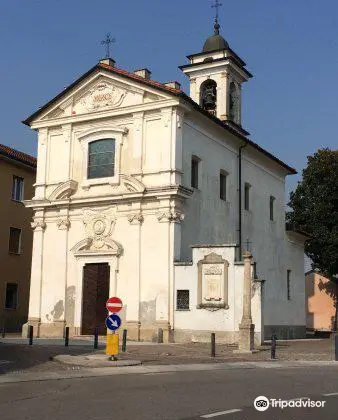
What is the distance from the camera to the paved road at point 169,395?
29.3ft

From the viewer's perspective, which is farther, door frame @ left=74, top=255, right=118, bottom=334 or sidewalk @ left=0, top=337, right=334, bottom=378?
door frame @ left=74, top=255, right=118, bottom=334

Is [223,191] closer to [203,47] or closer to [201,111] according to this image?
[201,111]

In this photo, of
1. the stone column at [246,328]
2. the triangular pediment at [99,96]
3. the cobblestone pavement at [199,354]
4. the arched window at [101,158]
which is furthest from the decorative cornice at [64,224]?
the stone column at [246,328]

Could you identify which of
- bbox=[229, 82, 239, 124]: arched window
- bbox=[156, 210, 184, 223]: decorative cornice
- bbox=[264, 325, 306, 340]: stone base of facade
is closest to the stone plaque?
bbox=[156, 210, 184, 223]: decorative cornice

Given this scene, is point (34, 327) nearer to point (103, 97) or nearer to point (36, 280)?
point (36, 280)

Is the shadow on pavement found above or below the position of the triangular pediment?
below

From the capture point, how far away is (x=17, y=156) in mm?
37219

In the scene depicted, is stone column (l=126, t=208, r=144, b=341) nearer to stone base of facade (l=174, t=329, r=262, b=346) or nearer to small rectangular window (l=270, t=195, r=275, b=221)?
stone base of facade (l=174, t=329, r=262, b=346)

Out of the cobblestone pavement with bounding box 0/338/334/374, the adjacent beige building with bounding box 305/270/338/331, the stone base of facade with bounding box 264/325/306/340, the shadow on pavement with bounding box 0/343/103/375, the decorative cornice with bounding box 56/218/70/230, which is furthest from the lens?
the adjacent beige building with bounding box 305/270/338/331

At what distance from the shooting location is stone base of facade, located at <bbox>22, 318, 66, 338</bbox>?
2856cm

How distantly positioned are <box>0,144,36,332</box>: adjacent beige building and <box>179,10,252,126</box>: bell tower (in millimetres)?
11260

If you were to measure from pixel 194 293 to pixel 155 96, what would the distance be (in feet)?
30.0

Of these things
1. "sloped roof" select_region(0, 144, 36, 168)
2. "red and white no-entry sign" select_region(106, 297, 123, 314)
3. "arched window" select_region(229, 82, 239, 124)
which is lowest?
"red and white no-entry sign" select_region(106, 297, 123, 314)

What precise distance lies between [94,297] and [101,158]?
21.5ft
